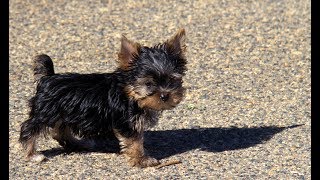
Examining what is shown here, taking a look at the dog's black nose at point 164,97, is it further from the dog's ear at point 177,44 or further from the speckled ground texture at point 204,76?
the speckled ground texture at point 204,76

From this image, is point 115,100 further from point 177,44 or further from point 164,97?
point 177,44

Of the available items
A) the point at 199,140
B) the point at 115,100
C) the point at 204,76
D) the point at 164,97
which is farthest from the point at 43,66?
the point at 204,76

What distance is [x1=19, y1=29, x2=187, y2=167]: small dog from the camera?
7809 mm

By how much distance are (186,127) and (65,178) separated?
1.92m

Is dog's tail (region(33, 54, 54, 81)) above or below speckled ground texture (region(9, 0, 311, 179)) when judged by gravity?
above

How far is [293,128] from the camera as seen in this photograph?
9.28 m

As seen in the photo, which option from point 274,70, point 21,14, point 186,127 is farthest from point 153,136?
point 21,14

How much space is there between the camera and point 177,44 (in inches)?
322

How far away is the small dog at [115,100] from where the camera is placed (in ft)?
25.6

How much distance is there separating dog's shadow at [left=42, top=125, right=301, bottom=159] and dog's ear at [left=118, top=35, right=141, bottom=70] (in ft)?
4.02

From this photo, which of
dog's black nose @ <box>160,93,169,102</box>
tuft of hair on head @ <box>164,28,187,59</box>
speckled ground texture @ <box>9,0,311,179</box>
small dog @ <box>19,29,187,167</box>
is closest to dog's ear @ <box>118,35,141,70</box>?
small dog @ <box>19,29,187,167</box>

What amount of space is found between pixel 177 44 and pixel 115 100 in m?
0.89

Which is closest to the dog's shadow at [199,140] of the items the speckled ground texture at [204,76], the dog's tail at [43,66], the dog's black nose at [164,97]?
the speckled ground texture at [204,76]

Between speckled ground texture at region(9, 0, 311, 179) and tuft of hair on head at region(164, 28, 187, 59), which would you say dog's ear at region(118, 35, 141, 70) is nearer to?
tuft of hair on head at region(164, 28, 187, 59)
